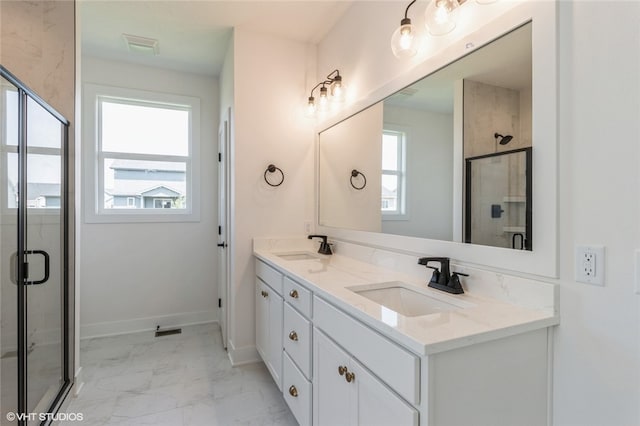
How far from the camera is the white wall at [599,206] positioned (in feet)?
2.92

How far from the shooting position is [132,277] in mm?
3238

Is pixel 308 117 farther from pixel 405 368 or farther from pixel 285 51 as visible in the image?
pixel 405 368

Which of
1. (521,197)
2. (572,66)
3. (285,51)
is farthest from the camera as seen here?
(285,51)

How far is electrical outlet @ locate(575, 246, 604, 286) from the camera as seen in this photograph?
95cm

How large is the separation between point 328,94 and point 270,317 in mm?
1744

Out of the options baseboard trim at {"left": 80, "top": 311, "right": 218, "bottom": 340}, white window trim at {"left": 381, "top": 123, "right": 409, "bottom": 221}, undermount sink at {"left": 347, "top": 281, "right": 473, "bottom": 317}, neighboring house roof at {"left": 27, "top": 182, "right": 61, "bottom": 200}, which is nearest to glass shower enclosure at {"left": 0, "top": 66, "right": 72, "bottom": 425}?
neighboring house roof at {"left": 27, "top": 182, "right": 61, "bottom": 200}

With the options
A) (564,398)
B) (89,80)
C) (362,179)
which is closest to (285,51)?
(362,179)

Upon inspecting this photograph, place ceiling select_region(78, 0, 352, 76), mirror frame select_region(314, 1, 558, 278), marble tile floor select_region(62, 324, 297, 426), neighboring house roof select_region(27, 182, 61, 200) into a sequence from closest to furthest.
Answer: mirror frame select_region(314, 1, 558, 278), neighboring house roof select_region(27, 182, 61, 200), marble tile floor select_region(62, 324, 297, 426), ceiling select_region(78, 0, 352, 76)

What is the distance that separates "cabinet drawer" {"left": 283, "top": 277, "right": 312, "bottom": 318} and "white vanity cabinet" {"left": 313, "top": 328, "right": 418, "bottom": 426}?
138 millimetres

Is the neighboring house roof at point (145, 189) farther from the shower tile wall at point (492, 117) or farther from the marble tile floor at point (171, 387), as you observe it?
the shower tile wall at point (492, 117)

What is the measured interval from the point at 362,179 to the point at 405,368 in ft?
4.79

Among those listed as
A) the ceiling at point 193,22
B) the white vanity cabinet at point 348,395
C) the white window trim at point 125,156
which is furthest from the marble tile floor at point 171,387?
the ceiling at point 193,22

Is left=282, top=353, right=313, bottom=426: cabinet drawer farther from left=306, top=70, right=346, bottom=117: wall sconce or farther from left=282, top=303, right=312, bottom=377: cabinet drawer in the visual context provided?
left=306, top=70, right=346, bottom=117: wall sconce

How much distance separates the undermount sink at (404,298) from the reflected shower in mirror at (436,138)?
0.93 feet
